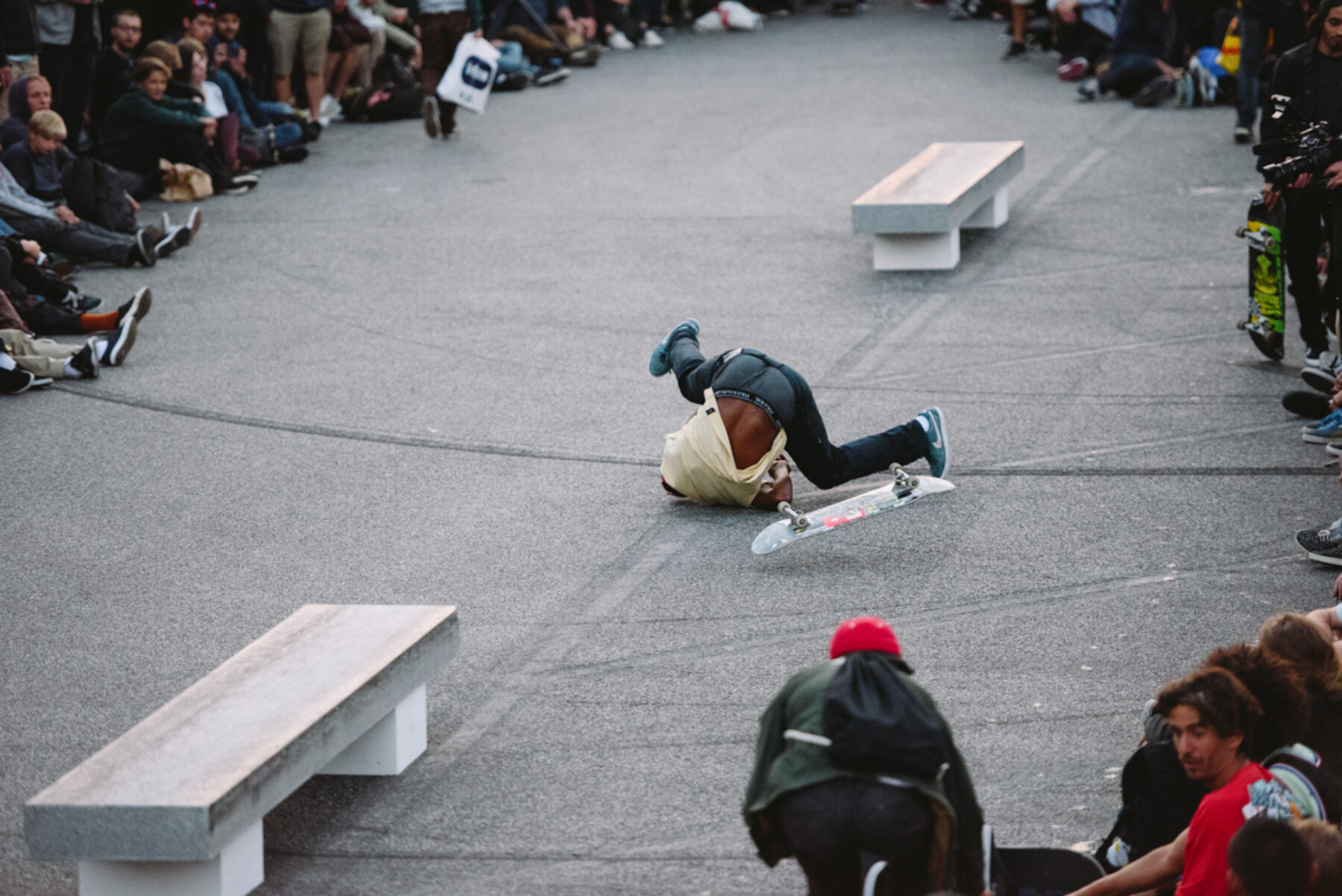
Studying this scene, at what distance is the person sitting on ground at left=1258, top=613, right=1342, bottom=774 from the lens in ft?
13.6

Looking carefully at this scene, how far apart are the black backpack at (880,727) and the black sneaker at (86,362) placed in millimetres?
6939

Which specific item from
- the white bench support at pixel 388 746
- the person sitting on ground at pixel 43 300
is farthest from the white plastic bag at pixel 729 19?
the white bench support at pixel 388 746

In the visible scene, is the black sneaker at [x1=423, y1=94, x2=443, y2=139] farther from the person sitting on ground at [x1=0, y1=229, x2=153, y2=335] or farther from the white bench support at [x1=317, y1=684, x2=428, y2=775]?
the white bench support at [x1=317, y1=684, x2=428, y2=775]

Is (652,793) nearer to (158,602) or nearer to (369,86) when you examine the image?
(158,602)

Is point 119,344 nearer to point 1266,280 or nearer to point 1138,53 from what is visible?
point 1266,280

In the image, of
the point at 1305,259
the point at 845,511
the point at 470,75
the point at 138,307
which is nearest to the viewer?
the point at 845,511

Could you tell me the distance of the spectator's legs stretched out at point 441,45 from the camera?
1617 cm

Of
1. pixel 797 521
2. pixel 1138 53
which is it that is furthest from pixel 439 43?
pixel 797 521

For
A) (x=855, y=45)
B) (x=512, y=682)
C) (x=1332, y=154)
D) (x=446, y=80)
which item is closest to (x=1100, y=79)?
(x=855, y=45)

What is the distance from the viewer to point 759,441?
709 cm

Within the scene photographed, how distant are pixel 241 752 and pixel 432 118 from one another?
12.2 m

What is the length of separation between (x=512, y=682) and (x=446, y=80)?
10.7 metres

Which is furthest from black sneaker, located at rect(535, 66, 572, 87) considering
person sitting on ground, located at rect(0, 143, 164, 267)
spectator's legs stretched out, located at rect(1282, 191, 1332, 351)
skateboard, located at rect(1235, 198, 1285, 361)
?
spectator's legs stretched out, located at rect(1282, 191, 1332, 351)

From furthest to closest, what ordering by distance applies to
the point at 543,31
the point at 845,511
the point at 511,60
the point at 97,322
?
the point at 543,31 → the point at 511,60 → the point at 97,322 → the point at 845,511
